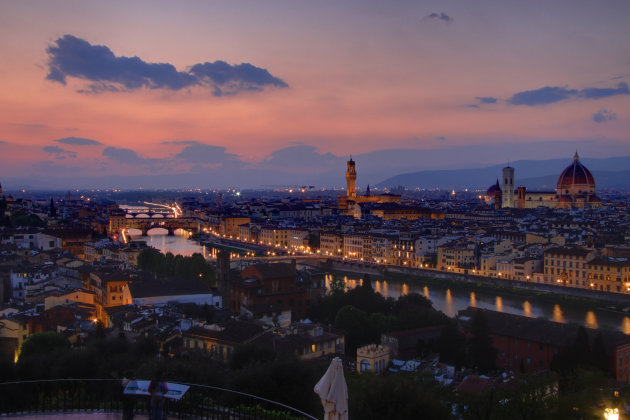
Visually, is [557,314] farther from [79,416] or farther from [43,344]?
[79,416]

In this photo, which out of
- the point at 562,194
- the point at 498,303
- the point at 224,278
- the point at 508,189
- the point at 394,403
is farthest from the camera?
the point at 508,189

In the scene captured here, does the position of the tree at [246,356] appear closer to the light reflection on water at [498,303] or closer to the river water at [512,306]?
the river water at [512,306]

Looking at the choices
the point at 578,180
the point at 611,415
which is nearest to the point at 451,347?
the point at 611,415

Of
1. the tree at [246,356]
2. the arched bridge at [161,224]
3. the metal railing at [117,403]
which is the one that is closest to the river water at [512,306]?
the tree at [246,356]

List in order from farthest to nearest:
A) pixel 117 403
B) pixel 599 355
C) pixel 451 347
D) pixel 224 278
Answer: pixel 224 278, pixel 451 347, pixel 599 355, pixel 117 403

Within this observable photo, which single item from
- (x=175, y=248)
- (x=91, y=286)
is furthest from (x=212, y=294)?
(x=175, y=248)

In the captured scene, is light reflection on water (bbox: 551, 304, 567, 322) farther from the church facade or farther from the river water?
the church facade

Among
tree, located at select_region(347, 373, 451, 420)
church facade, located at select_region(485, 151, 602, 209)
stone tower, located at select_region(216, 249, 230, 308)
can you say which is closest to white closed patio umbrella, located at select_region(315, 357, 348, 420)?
tree, located at select_region(347, 373, 451, 420)
